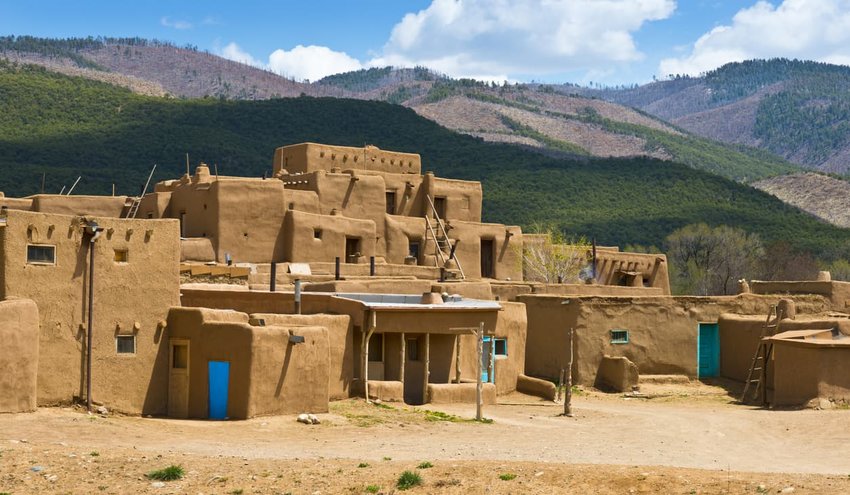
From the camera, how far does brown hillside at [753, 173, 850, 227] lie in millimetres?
136625

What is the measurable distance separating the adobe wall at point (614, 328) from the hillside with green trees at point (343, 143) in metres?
44.7

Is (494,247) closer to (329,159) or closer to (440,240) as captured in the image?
(440,240)

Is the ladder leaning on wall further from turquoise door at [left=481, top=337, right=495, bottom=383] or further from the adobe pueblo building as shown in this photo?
turquoise door at [left=481, top=337, right=495, bottom=383]

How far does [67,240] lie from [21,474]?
6716 mm

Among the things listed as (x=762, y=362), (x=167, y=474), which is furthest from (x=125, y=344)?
(x=762, y=362)

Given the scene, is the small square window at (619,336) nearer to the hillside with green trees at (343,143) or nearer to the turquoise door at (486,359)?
the turquoise door at (486,359)

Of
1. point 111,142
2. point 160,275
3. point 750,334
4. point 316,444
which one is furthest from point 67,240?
point 111,142

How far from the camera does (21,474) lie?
20250 mm

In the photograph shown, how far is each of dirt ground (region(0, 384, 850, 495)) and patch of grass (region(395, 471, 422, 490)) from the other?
10 centimetres

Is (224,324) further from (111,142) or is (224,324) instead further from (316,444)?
(111,142)

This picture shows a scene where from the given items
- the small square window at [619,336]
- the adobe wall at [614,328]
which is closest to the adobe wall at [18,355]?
the adobe wall at [614,328]

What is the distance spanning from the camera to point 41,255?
25500 millimetres

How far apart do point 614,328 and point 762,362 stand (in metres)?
4.31

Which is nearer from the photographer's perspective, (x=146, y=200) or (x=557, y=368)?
(x=557, y=368)
